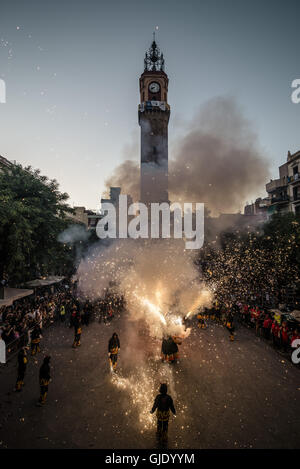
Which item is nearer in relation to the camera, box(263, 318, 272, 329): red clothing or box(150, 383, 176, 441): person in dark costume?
box(150, 383, 176, 441): person in dark costume

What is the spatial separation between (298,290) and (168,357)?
14.5 metres

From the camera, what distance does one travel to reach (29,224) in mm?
12383

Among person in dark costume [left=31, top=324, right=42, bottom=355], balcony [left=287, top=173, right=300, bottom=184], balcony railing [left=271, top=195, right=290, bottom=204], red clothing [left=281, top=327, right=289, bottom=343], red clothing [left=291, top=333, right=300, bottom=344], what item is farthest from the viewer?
balcony railing [left=271, top=195, right=290, bottom=204]

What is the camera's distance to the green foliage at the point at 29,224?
11.2m

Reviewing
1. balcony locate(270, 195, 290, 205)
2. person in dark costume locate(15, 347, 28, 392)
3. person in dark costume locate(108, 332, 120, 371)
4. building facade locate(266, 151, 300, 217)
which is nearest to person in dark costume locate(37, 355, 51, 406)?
person in dark costume locate(15, 347, 28, 392)

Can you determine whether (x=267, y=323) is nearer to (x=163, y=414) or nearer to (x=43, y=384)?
(x=163, y=414)

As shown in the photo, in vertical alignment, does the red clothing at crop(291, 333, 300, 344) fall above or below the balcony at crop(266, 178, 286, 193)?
below

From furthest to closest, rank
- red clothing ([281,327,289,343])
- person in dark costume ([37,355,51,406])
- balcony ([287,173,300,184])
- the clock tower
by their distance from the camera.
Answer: the clock tower, balcony ([287,173,300,184]), red clothing ([281,327,289,343]), person in dark costume ([37,355,51,406])

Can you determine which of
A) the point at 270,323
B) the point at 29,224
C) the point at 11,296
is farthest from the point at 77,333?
the point at 270,323

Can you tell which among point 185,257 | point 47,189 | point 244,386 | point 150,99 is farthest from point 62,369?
point 150,99

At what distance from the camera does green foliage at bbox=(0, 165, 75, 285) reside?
36.7 ft

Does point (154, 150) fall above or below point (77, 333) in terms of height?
above

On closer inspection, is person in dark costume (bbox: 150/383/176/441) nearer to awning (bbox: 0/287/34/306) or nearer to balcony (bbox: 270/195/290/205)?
awning (bbox: 0/287/34/306)
